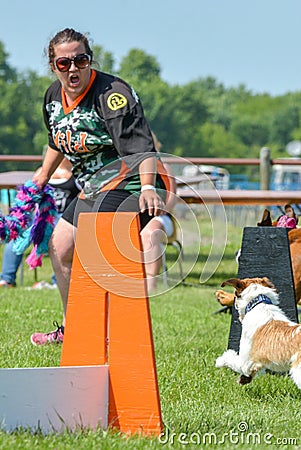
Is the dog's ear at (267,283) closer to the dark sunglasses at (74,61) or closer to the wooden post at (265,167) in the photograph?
the dark sunglasses at (74,61)

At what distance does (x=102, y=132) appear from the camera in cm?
437

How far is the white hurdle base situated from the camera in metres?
2.98

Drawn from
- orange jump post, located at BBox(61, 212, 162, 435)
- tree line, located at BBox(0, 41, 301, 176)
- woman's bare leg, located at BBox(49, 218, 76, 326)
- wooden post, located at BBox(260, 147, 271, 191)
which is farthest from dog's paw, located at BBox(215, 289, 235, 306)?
tree line, located at BBox(0, 41, 301, 176)

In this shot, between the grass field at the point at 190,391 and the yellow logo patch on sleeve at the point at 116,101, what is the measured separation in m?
0.95

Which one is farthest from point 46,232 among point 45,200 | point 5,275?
point 5,275

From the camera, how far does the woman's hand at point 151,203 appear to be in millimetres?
3469

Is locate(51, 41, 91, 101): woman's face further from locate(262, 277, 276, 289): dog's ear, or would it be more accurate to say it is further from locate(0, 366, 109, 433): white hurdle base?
locate(0, 366, 109, 433): white hurdle base

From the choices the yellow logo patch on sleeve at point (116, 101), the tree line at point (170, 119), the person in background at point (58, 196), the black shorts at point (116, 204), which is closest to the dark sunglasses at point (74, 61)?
the yellow logo patch on sleeve at point (116, 101)

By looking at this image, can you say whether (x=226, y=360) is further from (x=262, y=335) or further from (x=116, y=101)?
(x=116, y=101)

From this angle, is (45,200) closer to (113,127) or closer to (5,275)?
(113,127)

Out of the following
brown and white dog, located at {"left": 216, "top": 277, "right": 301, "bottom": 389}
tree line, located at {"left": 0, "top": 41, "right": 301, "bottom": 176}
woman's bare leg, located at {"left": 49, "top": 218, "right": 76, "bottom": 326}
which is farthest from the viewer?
tree line, located at {"left": 0, "top": 41, "right": 301, "bottom": 176}

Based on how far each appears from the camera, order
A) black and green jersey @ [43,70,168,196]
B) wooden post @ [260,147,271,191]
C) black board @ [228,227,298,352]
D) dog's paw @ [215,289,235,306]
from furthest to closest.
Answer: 1. wooden post @ [260,147,271,191]
2. dog's paw @ [215,289,235,306]
3. black board @ [228,227,298,352]
4. black and green jersey @ [43,70,168,196]

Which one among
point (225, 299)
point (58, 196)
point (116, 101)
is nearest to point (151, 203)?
point (116, 101)

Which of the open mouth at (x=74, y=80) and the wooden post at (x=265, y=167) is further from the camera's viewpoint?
the wooden post at (x=265, y=167)
